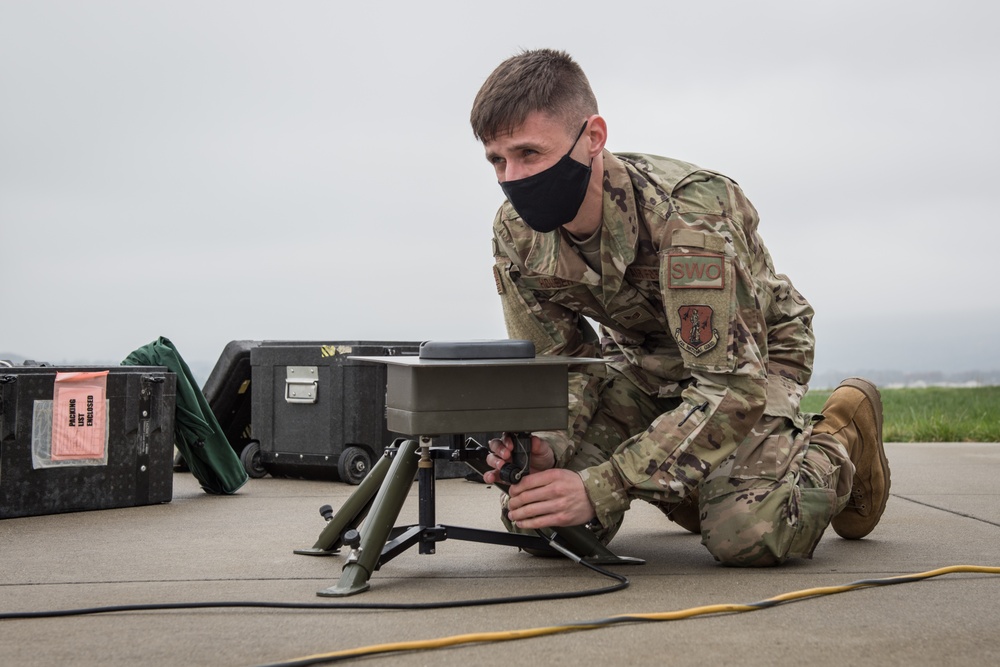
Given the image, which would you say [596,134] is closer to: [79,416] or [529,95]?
[529,95]

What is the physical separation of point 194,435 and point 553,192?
92.2 inches

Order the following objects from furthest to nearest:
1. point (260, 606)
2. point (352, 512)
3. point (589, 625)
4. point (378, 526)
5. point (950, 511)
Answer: point (950, 511)
point (352, 512)
point (378, 526)
point (260, 606)
point (589, 625)

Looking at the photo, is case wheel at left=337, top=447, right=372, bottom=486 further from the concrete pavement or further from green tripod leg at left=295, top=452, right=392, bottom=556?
green tripod leg at left=295, top=452, right=392, bottom=556

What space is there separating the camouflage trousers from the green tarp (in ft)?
5.85

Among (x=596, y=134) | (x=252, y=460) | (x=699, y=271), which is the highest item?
(x=596, y=134)

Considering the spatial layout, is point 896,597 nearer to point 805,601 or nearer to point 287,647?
point 805,601

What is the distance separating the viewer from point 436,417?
2113 mm

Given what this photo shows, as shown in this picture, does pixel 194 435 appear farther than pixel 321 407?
No

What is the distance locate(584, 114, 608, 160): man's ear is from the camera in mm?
2516

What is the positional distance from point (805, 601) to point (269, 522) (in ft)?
6.32

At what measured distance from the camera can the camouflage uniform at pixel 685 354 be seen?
2.33 metres

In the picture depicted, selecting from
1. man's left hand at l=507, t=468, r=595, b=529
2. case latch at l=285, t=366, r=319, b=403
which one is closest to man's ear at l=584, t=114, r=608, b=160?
man's left hand at l=507, t=468, r=595, b=529

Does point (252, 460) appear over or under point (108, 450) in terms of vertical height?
under

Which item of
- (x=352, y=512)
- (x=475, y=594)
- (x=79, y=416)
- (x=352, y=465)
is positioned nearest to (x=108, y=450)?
(x=79, y=416)
